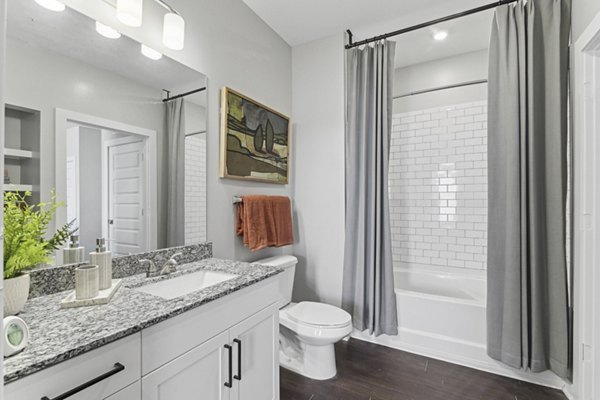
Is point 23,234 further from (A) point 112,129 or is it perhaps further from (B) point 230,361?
(B) point 230,361

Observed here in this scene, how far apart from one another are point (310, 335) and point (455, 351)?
1.14 meters

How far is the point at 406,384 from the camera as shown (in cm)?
185

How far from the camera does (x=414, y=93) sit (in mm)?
2949

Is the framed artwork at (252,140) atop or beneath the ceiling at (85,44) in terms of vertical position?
beneath

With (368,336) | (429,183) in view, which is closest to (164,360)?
(368,336)

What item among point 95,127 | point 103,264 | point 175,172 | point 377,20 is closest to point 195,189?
point 175,172

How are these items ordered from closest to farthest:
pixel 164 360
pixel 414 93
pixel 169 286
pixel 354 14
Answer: pixel 164 360
pixel 169 286
pixel 354 14
pixel 414 93

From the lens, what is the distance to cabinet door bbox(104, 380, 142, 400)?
80cm

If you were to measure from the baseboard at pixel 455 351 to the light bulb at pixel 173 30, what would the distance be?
2.51 meters

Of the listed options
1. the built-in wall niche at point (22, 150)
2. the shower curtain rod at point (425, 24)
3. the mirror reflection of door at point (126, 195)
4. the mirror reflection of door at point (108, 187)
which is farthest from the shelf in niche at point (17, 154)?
the shower curtain rod at point (425, 24)

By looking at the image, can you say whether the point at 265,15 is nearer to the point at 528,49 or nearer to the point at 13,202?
the point at 528,49

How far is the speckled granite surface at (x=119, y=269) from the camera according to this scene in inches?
42.4

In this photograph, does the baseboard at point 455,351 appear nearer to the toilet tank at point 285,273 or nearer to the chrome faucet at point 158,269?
the toilet tank at point 285,273

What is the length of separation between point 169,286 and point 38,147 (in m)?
0.77
